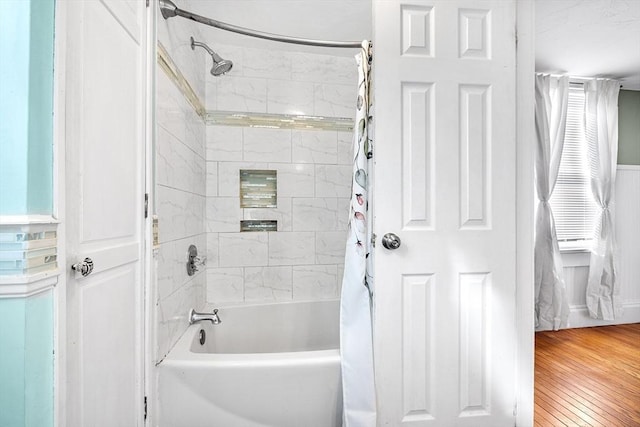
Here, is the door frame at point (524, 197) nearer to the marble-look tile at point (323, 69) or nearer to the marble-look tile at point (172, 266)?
the marble-look tile at point (323, 69)

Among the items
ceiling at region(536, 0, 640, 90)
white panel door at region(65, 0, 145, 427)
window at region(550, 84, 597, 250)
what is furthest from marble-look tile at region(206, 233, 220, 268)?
window at region(550, 84, 597, 250)

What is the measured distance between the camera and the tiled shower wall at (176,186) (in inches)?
54.1

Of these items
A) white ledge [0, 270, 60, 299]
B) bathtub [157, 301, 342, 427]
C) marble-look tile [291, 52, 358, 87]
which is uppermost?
marble-look tile [291, 52, 358, 87]

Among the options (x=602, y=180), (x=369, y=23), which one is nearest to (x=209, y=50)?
(x=369, y=23)

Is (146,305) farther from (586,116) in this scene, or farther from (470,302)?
(586,116)

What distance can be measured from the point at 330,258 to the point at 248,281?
0.62 metres

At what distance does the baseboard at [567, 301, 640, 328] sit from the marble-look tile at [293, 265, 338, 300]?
8.10 ft

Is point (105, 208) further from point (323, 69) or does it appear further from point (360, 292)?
point (323, 69)

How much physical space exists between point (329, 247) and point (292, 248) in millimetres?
276

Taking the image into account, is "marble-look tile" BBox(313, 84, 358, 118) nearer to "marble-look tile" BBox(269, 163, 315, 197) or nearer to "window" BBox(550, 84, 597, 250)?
"marble-look tile" BBox(269, 163, 315, 197)

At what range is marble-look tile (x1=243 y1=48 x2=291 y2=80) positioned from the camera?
7.61 feet

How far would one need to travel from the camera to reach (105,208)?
0.96m

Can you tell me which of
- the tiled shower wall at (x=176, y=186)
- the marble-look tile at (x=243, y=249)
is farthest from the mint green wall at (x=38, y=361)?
the marble-look tile at (x=243, y=249)

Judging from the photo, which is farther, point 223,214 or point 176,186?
point 223,214
